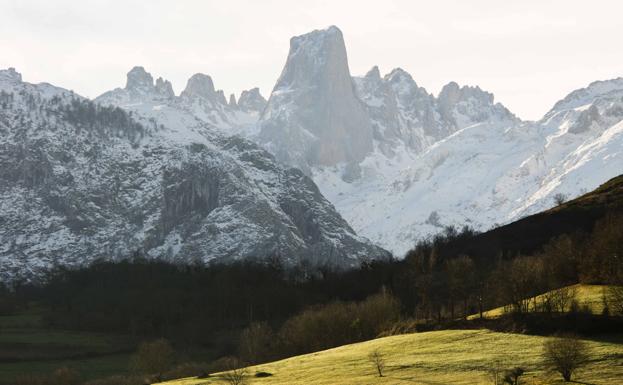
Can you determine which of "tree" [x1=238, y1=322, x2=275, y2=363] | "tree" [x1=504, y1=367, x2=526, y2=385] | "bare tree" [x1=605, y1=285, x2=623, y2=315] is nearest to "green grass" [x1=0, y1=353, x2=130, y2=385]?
"tree" [x1=238, y1=322, x2=275, y2=363]

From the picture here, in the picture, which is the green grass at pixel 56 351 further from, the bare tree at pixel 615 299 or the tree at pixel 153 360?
the bare tree at pixel 615 299

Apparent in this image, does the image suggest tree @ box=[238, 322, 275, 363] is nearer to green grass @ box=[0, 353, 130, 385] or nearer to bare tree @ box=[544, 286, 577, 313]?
green grass @ box=[0, 353, 130, 385]

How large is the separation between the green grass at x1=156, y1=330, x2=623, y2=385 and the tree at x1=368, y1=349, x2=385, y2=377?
49 centimetres

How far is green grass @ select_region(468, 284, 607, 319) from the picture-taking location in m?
93.8

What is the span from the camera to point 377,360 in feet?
264

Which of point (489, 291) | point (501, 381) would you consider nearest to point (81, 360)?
point (489, 291)

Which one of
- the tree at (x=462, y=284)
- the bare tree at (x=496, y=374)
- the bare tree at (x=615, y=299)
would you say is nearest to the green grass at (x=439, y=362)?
the bare tree at (x=496, y=374)

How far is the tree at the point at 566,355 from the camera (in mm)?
68438

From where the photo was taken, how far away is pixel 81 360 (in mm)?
168000

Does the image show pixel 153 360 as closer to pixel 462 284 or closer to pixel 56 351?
pixel 56 351

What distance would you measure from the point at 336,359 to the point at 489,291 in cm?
3895

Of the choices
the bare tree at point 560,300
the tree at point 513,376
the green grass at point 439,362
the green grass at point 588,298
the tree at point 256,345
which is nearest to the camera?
the tree at point 513,376

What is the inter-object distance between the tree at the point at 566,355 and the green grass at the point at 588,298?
19115 mm

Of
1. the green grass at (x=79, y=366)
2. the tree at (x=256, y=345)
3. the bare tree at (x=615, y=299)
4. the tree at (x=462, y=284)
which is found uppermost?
the tree at (x=462, y=284)
